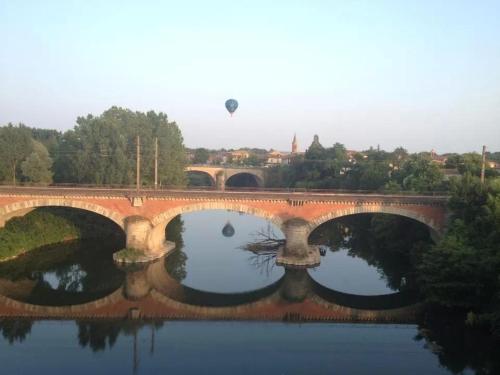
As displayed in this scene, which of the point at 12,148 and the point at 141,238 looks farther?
the point at 12,148

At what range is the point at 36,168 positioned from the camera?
33.1 meters

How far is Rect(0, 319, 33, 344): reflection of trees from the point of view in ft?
53.0

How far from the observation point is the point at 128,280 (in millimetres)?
22875

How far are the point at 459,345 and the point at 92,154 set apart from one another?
2707 cm

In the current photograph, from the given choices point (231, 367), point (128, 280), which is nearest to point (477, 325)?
point (231, 367)

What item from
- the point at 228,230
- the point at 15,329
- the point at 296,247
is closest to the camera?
the point at 15,329

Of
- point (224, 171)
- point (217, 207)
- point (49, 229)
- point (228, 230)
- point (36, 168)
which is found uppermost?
point (36, 168)

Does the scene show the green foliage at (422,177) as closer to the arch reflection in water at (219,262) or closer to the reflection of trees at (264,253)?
the reflection of trees at (264,253)

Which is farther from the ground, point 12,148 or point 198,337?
point 12,148

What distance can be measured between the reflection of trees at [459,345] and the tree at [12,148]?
2913 cm

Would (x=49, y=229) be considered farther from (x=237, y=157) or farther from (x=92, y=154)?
(x=237, y=157)

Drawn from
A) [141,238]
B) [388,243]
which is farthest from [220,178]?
[141,238]

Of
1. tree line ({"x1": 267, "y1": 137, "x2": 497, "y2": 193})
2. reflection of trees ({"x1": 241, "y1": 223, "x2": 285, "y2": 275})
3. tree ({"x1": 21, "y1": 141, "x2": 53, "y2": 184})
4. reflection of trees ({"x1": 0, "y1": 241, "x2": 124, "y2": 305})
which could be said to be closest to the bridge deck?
reflection of trees ({"x1": 0, "y1": 241, "x2": 124, "y2": 305})

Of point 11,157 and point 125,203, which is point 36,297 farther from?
point 11,157
